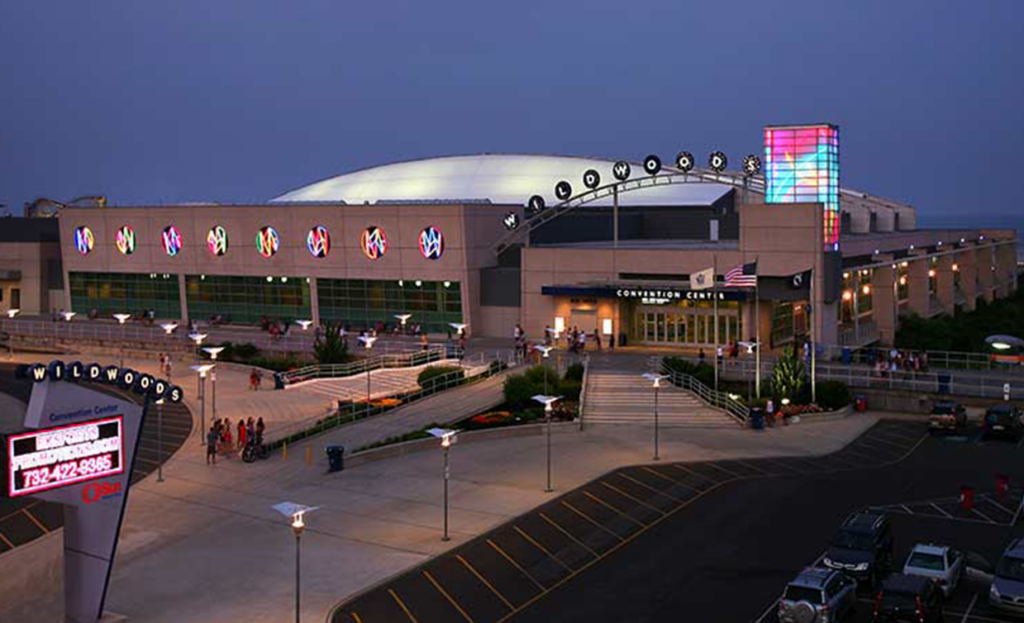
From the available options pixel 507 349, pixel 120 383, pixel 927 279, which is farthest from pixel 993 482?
pixel 927 279

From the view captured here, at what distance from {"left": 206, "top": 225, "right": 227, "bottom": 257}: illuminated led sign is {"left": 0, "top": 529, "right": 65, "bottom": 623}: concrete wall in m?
53.7

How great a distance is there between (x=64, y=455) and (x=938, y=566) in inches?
804

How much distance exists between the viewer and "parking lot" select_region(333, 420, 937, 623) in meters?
26.0

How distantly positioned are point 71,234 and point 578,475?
68276mm

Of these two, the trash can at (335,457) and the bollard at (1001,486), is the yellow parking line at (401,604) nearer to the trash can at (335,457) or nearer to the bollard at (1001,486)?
the trash can at (335,457)

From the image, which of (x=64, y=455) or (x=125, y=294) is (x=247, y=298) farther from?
(x=64, y=455)

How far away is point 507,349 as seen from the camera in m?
67.2

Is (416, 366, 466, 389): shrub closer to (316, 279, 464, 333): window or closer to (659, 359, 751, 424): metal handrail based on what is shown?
(659, 359, 751, 424): metal handrail

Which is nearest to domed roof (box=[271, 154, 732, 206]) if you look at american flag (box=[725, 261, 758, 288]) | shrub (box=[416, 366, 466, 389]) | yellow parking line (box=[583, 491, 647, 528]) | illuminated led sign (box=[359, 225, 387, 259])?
illuminated led sign (box=[359, 225, 387, 259])

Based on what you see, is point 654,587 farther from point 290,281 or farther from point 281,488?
point 290,281

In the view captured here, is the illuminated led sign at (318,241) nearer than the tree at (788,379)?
No

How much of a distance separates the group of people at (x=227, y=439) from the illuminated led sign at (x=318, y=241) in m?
36.6

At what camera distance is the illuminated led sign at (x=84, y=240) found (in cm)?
9188

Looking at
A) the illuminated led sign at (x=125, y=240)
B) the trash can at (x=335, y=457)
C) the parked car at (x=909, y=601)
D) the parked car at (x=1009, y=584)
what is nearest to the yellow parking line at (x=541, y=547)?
the parked car at (x=909, y=601)
